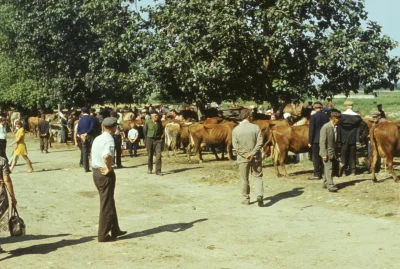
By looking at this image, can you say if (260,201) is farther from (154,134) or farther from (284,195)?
(154,134)

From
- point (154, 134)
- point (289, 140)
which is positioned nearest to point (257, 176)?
point (289, 140)

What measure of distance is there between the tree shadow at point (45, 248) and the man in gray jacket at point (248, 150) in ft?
13.3

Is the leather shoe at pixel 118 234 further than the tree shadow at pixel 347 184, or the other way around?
the tree shadow at pixel 347 184

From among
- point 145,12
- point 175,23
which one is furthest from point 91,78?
point 175,23

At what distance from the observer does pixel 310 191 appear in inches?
601

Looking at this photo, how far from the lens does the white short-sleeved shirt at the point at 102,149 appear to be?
33.6 feet

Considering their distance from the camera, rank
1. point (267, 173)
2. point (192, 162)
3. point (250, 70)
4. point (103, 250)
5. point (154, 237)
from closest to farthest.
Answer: point (103, 250) < point (154, 237) < point (267, 173) < point (192, 162) < point (250, 70)

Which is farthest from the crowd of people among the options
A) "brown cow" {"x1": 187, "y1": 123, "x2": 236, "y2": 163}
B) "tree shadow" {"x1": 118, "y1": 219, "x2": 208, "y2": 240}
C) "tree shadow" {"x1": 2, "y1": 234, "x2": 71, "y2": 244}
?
"brown cow" {"x1": 187, "y1": 123, "x2": 236, "y2": 163}

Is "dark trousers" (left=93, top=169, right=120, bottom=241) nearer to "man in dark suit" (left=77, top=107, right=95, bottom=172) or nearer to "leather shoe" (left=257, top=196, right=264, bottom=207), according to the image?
"leather shoe" (left=257, top=196, right=264, bottom=207)

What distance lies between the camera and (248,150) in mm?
13586

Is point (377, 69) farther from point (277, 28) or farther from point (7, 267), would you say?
point (7, 267)

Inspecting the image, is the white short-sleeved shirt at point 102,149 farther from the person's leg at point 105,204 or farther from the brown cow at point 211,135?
the brown cow at point 211,135

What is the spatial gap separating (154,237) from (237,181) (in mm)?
6835

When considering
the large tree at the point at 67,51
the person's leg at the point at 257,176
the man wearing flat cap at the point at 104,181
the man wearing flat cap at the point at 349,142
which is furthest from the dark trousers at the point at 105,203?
the large tree at the point at 67,51
